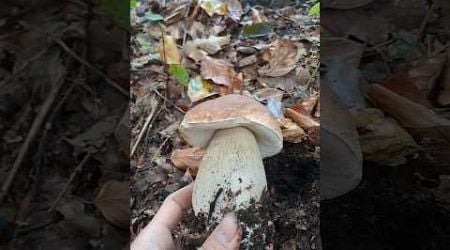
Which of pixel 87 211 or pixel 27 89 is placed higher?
pixel 27 89

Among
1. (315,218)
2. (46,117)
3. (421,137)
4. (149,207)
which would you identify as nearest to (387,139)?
(421,137)

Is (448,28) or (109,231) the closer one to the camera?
(109,231)

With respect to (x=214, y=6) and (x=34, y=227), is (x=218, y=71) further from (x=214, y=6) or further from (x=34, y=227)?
(x=34, y=227)

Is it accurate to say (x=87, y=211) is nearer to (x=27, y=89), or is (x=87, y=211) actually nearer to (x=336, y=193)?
(x=27, y=89)

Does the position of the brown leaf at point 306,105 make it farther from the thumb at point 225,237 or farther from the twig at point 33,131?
the twig at point 33,131


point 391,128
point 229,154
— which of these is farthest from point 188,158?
point 391,128

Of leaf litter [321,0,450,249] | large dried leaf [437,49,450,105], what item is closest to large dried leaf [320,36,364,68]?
leaf litter [321,0,450,249]

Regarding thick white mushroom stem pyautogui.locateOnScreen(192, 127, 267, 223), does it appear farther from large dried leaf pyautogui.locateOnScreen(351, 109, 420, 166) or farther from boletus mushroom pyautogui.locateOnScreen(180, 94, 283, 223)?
large dried leaf pyautogui.locateOnScreen(351, 109, 420, 166)
